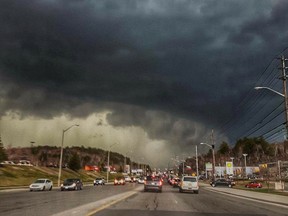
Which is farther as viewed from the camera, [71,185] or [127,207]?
[71,185]

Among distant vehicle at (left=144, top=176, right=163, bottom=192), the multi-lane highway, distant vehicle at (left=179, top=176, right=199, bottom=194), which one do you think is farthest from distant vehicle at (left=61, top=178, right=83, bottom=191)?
the multi-lane highway

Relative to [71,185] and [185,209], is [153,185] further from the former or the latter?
[185,209]

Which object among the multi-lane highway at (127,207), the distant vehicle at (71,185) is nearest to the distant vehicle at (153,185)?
the distant vehicle at (71,185)

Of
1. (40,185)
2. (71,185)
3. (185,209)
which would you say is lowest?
(185,209)

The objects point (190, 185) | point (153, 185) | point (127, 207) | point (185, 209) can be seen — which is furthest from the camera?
point (190, 185)

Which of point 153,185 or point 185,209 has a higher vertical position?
point 153,185

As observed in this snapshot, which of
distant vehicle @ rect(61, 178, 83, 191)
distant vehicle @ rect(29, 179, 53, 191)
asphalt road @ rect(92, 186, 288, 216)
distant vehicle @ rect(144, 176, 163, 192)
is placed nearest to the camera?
asphalt road @ rect(92, 186, 288, 216)

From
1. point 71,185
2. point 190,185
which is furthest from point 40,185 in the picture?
point 190,185

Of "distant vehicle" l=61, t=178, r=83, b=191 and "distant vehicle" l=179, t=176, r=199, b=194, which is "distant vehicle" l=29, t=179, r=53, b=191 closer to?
"distant vehicle" l=61, t=178, r=83, b=191

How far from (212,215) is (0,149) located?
266 feet

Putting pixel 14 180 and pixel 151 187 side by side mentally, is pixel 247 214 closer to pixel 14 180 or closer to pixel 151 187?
pixel 151 187

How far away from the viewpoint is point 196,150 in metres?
123

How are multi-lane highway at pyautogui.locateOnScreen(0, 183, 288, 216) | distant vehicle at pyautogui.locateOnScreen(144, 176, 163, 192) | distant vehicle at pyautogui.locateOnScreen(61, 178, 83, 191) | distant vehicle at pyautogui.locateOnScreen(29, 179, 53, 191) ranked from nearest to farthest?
multi-lane highway at pyautogui.locateOnScreen(0, 183, 288, 216) → distant vehicle at pyautogui.locateOnScreen(144, 176, 163, 192) → distant vehicle at pyautogui.locateOnScreen(29, 179, 53, 191) → distant vehicle at pyautogui.locateOnScreen(61, 178, 83, 191)

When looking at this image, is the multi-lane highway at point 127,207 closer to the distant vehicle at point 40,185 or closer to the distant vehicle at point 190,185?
the distant vehicle at point 190,185
